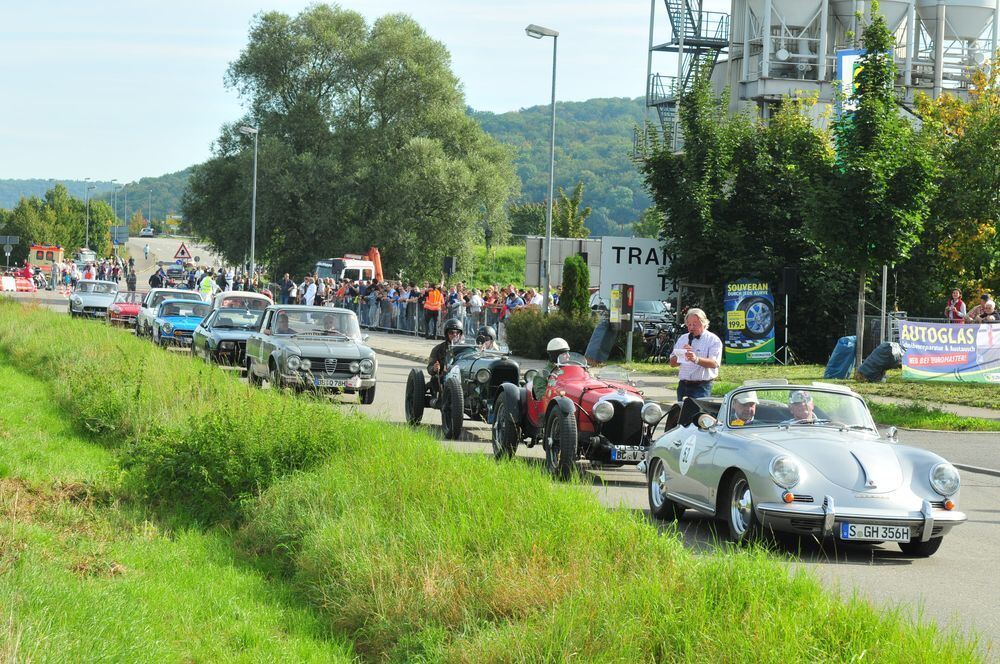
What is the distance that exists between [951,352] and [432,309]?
58.5 ft

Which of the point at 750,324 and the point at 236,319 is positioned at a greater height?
the point at 750,324

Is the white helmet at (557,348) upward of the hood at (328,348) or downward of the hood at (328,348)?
upward

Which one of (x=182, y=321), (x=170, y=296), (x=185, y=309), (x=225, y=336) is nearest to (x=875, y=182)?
(x=225, y=336)

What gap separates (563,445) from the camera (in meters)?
11.8

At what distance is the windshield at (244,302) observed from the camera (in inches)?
1136

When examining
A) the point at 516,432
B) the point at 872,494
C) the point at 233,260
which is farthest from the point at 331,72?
the point at 872,494

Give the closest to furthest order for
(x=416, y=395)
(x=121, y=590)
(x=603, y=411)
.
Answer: (x=121, y=590), (x=603, y=411), (x=416, y=395)

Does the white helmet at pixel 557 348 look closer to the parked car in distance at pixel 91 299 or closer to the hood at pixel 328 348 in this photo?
the hood at pixel 328 348

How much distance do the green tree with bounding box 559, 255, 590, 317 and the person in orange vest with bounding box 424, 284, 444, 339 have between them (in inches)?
254

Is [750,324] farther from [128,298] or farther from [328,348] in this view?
[128,298]

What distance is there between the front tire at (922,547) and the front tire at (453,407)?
21.6 ft

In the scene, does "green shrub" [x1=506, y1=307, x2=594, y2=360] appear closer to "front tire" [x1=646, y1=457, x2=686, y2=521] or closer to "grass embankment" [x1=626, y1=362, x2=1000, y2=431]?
"grass embankment" [x1=626, y1=362, x2=1000, y2=431]

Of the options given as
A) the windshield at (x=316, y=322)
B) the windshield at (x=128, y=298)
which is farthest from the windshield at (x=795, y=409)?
the windshield at (x=128, y=298)

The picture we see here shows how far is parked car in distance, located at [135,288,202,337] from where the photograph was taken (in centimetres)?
3350
